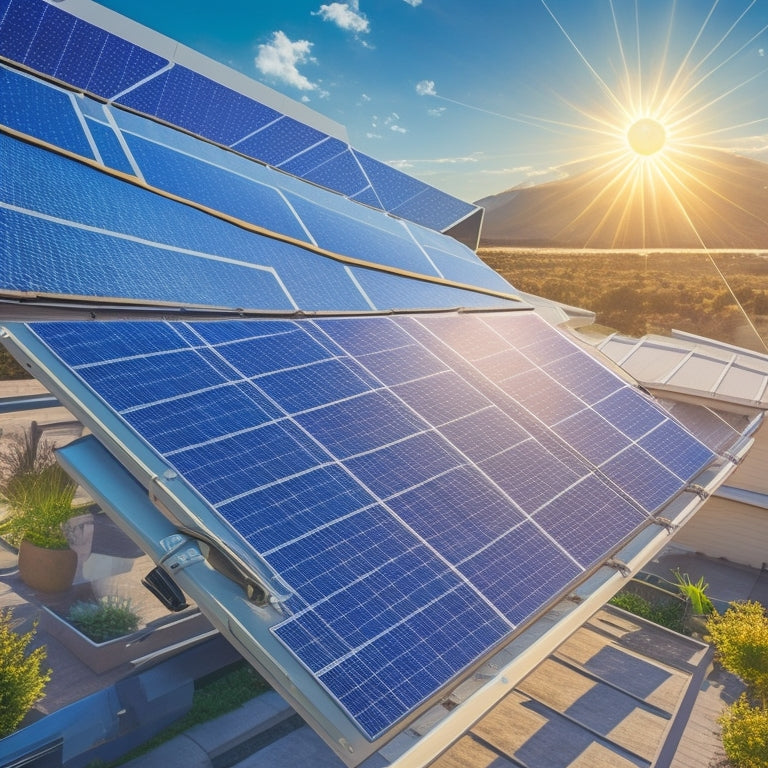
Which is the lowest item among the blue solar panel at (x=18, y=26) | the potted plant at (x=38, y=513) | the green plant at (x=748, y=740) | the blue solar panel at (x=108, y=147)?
the potted plant at (x=38, y=513)

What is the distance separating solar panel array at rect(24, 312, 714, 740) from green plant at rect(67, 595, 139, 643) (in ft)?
19.9

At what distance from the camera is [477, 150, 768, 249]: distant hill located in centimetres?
12694

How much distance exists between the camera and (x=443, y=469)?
7.52 m

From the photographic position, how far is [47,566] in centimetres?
1249

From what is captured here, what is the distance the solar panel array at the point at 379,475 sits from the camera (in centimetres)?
538

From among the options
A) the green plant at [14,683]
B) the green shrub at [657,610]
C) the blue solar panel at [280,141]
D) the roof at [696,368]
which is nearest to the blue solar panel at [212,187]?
the blue solar panel at [280,141]

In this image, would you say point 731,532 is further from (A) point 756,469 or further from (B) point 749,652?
(B) point 749,652

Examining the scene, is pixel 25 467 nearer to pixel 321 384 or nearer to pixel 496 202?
pixel 321 384

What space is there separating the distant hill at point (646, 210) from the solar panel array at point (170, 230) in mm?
112533

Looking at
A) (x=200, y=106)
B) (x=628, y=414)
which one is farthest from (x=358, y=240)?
(x=200, y=106)

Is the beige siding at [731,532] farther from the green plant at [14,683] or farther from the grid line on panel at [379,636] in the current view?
the green plant at [14,683]

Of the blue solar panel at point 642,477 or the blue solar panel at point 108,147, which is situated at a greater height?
the blue solar panel at point 108,147

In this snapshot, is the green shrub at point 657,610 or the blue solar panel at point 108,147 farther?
the green shrub at point 657,610

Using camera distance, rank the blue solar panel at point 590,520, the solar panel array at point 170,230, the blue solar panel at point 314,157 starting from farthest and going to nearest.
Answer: the blue solar panel at point 314,157
the solar panel array at point 170,230
the blue solar panel at point 590,520
